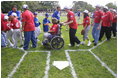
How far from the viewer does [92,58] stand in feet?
18.3

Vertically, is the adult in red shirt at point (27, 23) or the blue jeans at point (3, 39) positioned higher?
the adult in red shirt at point (27, 23)

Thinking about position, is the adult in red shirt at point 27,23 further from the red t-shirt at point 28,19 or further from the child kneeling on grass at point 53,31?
the child kneeling on grass at point 53,31

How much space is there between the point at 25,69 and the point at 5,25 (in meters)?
2.71

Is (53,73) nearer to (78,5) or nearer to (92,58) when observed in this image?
(92,58)

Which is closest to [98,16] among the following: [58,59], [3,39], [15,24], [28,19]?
[58,59]

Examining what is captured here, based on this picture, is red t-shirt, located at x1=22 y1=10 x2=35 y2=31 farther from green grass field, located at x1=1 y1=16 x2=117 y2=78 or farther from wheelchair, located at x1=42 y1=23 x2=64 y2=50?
green grass field, located at x1=1 y1=16 x2=117 y2=78

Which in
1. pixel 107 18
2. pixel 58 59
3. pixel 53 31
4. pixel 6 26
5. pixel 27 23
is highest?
pixel 27 23

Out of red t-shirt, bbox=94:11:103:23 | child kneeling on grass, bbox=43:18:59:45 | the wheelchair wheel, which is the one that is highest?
red t-shirt, bbox=94:11:103:23

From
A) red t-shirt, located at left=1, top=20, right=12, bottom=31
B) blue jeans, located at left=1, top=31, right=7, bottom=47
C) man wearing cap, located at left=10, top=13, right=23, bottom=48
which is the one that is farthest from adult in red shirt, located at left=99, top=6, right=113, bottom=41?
blue jeans, located at left=1, top=31, right=7, bottom=47

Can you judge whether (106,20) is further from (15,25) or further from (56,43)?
(15,25)

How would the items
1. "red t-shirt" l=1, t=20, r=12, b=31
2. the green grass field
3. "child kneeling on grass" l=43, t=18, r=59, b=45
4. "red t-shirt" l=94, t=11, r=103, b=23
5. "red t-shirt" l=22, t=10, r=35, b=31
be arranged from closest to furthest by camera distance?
the green grass field → "red t-shirt" l=22, t=10, r=35, b=31 → "child kneeling on grass" l=43, t=18, r=59, b=45 → "red t-shirt" l=1, t=20, r=12, b=31 → "red t-shirt" l=94, t=11, r=103, b=23

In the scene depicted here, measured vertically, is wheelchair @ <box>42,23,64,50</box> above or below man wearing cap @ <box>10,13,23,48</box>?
below

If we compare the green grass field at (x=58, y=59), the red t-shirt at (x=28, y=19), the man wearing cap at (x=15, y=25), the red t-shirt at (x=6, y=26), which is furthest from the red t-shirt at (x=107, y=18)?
the red t-shirt at (x=6, y=26)

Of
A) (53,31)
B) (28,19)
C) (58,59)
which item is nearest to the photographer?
(58,59)
